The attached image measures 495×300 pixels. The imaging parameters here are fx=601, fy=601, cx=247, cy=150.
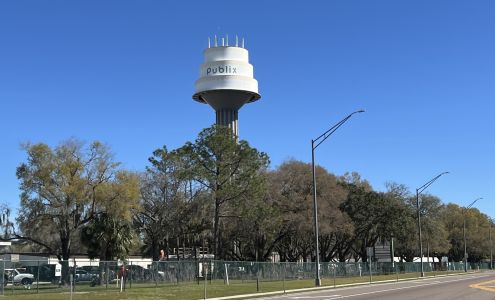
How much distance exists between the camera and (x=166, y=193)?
224 ft

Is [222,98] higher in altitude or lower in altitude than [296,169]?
higher

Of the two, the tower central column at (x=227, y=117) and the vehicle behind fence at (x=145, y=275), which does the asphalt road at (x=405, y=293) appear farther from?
the tower central column at (x=227, y=117)

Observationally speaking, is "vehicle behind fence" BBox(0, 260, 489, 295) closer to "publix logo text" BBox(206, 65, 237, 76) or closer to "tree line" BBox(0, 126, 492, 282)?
"tree line" BBox(0, 126, 492, 282)

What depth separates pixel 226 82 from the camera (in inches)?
4181

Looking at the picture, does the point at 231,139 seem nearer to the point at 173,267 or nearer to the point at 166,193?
the point at 166,193

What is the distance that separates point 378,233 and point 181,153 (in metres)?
38.5

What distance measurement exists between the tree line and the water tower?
29845 millimetres

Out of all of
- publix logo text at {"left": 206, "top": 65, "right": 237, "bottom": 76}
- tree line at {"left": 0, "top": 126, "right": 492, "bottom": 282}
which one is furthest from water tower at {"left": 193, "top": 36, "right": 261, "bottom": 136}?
tree line at {"left": 0, "top": 126, "right": 492, "bottom": 282}

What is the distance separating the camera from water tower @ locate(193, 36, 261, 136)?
349ft

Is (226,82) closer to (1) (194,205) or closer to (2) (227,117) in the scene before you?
(2) (227,117)

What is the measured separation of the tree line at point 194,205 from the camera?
5731cm

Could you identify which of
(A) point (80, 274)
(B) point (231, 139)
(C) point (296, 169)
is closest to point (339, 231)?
(C) point (296, 169)

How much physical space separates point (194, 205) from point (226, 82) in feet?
146

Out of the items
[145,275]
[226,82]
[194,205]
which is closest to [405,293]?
[145,275]
